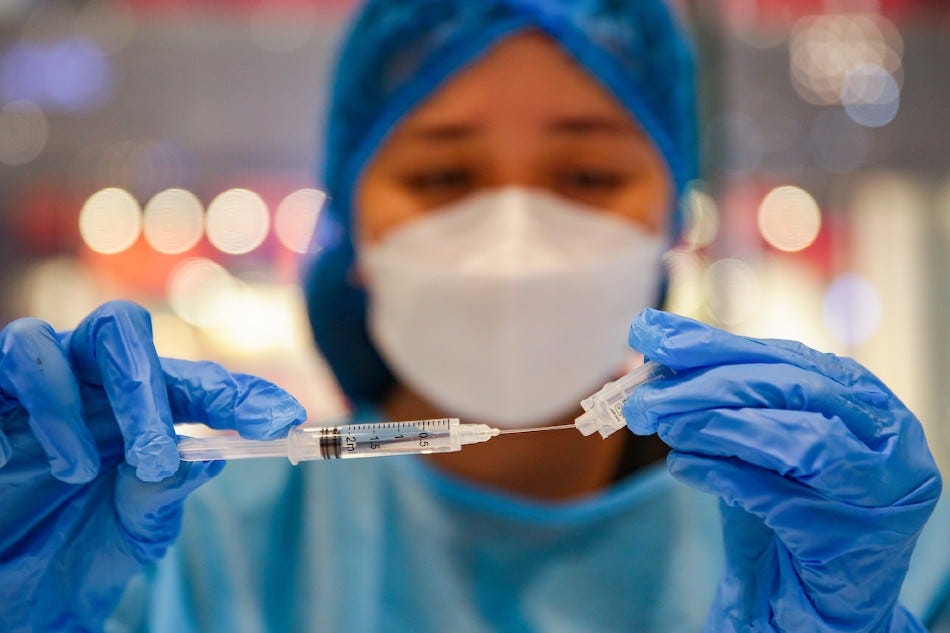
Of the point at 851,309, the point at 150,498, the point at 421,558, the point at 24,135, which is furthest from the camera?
the point at 851,309

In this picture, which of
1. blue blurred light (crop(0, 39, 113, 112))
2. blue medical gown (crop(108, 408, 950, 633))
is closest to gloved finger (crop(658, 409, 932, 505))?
blue medical gown (crop(108, 408, 950, 633))

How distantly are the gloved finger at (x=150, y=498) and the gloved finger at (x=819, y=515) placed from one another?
0.48m

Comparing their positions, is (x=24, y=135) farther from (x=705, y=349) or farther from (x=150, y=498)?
(x=705, y=349)

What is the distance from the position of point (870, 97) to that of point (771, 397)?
5.55 ft

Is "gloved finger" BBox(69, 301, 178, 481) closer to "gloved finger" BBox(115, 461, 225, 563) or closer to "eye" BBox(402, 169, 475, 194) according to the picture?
"gloved finger" BBox(115, 461, 225, 563)

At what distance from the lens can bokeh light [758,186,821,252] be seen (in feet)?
6.64

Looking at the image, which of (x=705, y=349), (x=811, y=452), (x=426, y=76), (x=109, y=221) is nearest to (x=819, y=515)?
(x=811, y=452)

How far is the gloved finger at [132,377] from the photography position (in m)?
0.70

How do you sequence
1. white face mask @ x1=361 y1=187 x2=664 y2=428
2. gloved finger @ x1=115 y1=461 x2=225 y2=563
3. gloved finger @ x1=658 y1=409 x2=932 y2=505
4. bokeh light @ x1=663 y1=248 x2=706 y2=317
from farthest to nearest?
bokeh light @ x1=663 y1=248 x2=706 y2=317 < white face mask @ x1=361 y1=187 x2=664 y2=428 < gloved finger @ x1=115 y1=461 x2=225 y2=563 < gloved finger @ x1=658 y1=409 x2=932 y2=505

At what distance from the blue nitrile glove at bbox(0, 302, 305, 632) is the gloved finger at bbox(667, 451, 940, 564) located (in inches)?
16.2

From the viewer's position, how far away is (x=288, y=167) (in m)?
2.03

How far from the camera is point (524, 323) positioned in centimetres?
110

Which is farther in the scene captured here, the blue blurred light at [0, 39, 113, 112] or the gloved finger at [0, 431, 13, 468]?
the blue blurred light at [0, 39, 113, 112]

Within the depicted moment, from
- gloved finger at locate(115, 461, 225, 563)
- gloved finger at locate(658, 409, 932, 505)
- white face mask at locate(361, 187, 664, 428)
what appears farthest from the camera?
white face mask at locate(361, 187, 664, 428)
